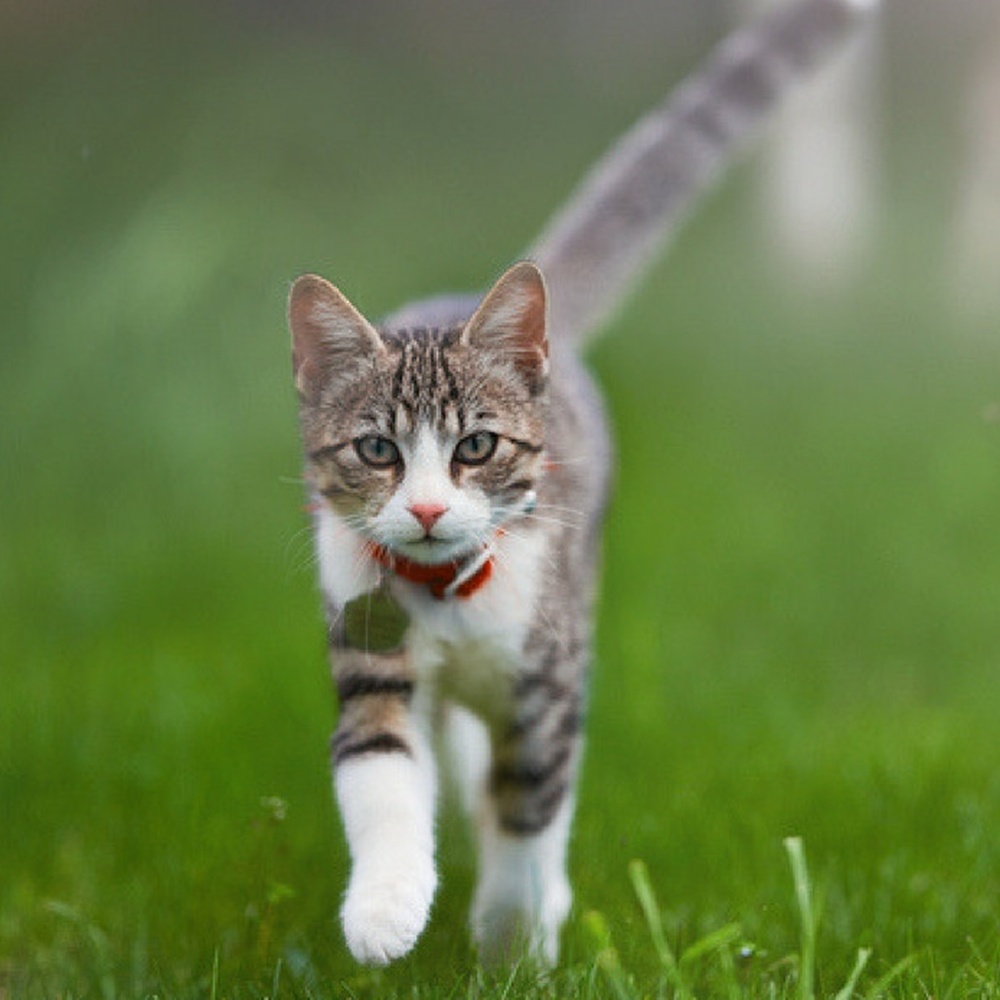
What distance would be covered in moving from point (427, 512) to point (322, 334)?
0.30 metres

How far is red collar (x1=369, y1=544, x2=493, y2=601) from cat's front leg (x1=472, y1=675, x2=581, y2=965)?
0.26 meters

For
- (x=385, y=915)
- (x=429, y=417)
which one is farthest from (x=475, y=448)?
(x=385, y=915)

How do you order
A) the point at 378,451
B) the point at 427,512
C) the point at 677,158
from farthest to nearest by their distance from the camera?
the point at 677,158, the point at 378,451, the point at 427,512

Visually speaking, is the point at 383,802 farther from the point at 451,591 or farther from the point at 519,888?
the point at 519,888

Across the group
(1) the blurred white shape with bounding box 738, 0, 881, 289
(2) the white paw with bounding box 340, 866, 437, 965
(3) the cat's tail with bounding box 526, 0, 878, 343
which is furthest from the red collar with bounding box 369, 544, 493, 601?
(1) the blurred white shape with bounding box 738, 0, 881, 289

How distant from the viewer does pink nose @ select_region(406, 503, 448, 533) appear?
2.50m

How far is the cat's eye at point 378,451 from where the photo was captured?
2.59m

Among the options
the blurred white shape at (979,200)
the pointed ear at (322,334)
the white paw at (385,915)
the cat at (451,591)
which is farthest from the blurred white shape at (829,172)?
the white paw at (385,915)

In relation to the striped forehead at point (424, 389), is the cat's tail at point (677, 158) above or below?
above

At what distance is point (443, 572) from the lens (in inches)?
106

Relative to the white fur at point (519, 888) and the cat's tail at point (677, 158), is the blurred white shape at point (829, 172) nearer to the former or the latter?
the cat's tail at point (677, 158)

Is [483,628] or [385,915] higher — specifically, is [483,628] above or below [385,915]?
above

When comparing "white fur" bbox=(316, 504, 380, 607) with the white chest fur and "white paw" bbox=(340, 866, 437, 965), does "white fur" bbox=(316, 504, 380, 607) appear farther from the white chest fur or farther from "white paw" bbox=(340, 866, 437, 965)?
"white paw" bbox=(340, 866, 437, 965)

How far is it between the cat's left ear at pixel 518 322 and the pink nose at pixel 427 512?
0.27 metres
